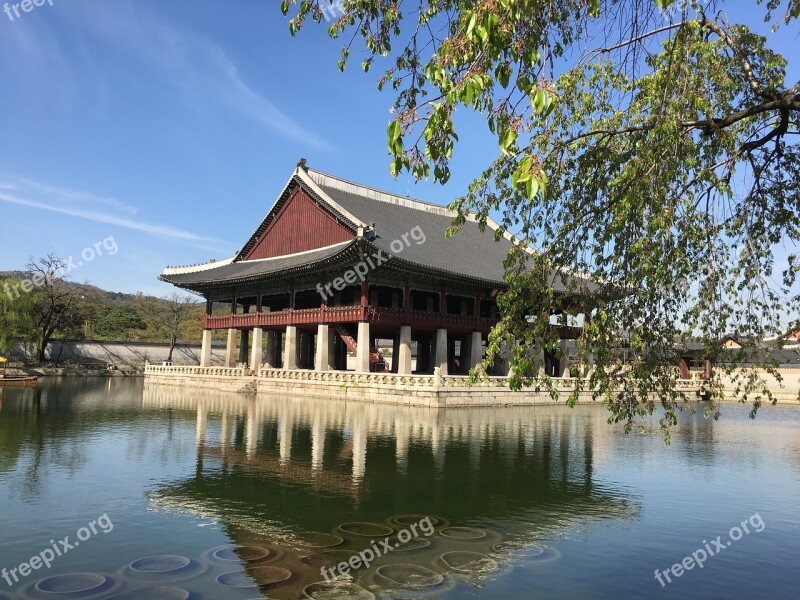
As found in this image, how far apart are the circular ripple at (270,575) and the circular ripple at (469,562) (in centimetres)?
224

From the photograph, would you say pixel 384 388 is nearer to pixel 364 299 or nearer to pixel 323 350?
pixel 364 299

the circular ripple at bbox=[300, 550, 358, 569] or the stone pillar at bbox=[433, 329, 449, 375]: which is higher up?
the stone pillar at bbox=[433, 329, 449, 375]

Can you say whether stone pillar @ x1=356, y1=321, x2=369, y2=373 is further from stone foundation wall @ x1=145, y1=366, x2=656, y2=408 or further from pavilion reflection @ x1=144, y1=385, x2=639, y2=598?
pavilion reflection @ x1=144, y1=385, x2=639, y2=598

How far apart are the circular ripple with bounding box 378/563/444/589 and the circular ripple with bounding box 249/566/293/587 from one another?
4.13 feet

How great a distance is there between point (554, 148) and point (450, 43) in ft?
8.62

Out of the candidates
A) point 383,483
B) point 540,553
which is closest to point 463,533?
point 540,553

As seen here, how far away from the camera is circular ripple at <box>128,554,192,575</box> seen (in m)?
8.08

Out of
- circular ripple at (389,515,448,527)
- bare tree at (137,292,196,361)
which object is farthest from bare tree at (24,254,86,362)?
circular ripple at (389,515,448,527)

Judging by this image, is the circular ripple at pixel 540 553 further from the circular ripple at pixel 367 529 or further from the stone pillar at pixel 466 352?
the stone pillar at pixel 466 352

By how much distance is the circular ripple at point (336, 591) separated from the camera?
7492 mm

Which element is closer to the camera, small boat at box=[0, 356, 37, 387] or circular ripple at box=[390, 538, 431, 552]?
circular ripple at box=[390, 538, 431, 552]

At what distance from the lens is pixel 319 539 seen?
9555 mm

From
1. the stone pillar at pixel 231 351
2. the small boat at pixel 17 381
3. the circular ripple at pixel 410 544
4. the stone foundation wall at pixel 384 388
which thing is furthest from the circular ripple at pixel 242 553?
the stone pillar at pixel 231 351

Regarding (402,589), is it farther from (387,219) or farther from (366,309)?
(387,219)
